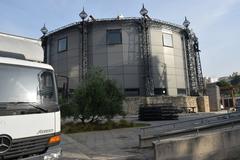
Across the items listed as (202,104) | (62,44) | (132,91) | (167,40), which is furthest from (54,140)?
(202,104)

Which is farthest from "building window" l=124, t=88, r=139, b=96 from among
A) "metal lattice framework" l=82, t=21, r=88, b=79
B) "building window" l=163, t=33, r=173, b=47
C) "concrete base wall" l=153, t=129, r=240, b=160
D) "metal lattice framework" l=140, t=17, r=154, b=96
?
"concrete base wall" l=153, t=129, r=240, b=160

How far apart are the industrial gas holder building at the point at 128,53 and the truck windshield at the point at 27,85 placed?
95.1 ft

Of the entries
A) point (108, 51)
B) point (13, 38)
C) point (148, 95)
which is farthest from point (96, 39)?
point (13, 38)

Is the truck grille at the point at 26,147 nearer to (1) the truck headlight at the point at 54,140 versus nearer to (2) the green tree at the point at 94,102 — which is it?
(1) the truck headlight at the point at 54,140

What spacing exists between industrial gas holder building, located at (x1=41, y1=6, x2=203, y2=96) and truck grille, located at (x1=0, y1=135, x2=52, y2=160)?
2958 cm

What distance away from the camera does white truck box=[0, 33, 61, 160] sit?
4.91 metres

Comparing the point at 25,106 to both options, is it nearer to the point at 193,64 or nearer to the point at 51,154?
the point at 51,154

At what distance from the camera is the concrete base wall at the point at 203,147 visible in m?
6.66

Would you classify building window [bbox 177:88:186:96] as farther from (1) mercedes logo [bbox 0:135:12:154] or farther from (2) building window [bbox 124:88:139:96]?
(1) mercedes logo [bbox 0:135:12:154]

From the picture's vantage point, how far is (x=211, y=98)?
143 feet

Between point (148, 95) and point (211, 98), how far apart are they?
47.6 ft

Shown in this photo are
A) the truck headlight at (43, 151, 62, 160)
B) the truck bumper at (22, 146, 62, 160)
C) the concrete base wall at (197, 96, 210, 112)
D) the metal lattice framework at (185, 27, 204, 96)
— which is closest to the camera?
the truck bumper at (22, 146, 62, 160)

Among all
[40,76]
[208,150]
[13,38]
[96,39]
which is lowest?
[208,150]

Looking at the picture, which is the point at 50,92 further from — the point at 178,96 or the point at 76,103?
the point at 178,96
